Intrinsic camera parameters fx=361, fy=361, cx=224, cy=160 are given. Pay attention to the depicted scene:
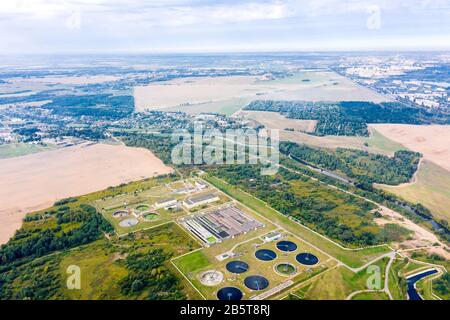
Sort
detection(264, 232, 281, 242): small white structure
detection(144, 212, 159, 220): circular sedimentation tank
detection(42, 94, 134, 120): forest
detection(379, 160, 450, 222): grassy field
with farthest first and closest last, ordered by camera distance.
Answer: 1. detection(42, 94, 134, 120): forest
2. detection(379, 160, 450, 222): grassy field
3. detection(144, 212, 159, 220): circular sedimentation tank
4. detection(264, 232, 281, 242): small white structure

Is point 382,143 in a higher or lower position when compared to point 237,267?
higher

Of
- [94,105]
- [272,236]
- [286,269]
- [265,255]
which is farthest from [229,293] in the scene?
[94,105]

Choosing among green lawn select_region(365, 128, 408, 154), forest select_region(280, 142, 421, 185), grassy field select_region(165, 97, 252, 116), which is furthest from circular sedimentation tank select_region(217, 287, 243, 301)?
grassy field select_region(165, 97, 252, 116)

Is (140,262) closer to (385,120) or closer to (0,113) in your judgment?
(385,120)

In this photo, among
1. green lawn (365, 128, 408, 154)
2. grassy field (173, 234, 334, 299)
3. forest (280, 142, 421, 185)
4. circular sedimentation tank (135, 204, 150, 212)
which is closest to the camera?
grassy field (173, 234, 334, 299)

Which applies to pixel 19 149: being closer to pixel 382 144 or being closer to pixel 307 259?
pixel 307 259

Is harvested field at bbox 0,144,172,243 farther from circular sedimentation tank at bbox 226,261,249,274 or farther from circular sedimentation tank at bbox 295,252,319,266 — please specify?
circular sedimentation tank at bbox 295,252,319,266

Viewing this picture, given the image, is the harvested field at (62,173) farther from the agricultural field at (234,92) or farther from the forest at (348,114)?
the forest at (348,114)
